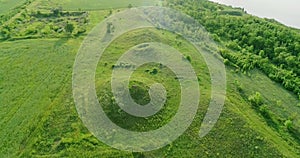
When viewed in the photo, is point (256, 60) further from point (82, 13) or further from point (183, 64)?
point (82, 13)

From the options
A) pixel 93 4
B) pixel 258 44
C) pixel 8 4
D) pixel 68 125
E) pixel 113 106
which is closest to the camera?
pixel 68 125

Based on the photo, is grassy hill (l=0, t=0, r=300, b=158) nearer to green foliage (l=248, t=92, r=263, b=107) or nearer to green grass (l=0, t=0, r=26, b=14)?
green foliage (l=248, t=92, r=263, b=107)

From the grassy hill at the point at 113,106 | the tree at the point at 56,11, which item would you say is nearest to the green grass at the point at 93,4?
the tree at the point at 56,11

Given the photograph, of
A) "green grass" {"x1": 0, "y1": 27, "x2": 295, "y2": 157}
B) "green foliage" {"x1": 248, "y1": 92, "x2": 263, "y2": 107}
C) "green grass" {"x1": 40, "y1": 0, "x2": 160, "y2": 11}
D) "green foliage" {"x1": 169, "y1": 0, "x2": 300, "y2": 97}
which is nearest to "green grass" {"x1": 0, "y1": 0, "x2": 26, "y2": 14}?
"green grass" {"x1": 40, "y1": 0, "x2": 160, "y2": 11}

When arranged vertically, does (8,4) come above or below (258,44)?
below

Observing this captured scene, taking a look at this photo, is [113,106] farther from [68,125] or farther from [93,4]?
[93,4]

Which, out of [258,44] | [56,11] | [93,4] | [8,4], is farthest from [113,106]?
[8,4]

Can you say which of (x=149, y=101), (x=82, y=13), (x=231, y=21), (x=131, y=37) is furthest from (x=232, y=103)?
(x=82, y=13)
